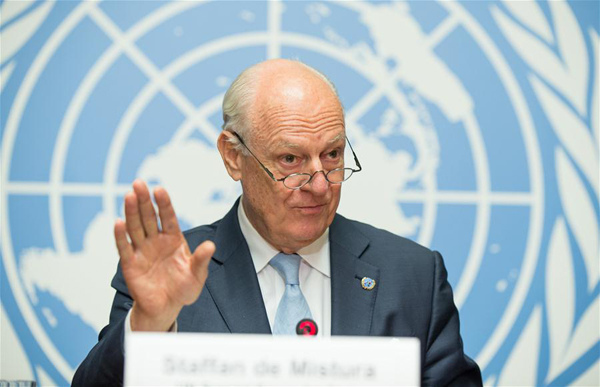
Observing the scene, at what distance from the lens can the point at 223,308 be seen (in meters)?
2.75

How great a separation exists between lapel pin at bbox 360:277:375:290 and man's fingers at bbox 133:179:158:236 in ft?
3.52

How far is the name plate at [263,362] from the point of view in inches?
62.5

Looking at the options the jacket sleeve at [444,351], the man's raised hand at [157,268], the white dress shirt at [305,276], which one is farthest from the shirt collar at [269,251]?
the man's raised hand at [157,268]

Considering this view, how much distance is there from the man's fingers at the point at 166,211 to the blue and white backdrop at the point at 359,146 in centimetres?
165

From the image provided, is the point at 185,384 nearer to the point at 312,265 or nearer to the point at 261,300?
the point at 261,300

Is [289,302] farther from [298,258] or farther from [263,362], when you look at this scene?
[263,362]

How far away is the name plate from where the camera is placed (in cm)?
159

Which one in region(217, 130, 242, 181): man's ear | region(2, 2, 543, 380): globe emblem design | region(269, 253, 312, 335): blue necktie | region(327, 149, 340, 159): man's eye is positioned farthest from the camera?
region(2, 2, 543, 380): globe emblem design

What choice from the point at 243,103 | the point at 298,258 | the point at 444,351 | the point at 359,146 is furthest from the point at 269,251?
the point at 359,146

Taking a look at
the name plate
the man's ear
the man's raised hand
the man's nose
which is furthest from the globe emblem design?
the name plate

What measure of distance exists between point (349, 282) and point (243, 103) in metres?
0.82

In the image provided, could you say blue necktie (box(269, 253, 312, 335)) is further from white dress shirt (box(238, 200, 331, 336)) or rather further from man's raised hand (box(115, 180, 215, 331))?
man's raised hand (box(115, 180, 215, 331))

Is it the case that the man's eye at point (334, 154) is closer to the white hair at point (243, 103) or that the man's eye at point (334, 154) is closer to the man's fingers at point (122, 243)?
the white hair at point (243, 103)

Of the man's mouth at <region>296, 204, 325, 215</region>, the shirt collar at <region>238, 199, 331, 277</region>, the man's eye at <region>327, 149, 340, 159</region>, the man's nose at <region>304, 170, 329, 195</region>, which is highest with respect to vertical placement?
the man's eye at <region>327, 149, 340, 159</region>
